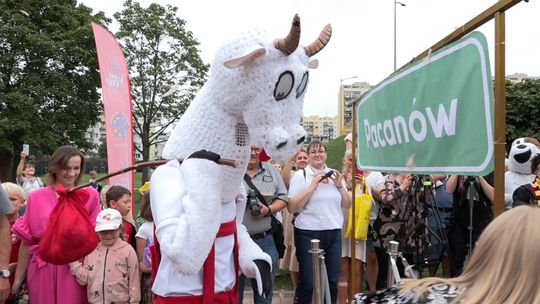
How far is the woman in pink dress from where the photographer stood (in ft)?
8.70

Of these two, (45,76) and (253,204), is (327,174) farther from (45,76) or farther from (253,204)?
(45,76)

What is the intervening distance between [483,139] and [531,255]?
45 cm

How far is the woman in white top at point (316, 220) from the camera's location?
Answer: 3.91m

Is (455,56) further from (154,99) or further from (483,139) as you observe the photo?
(154,99)

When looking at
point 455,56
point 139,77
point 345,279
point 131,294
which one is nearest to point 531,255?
point 455,56

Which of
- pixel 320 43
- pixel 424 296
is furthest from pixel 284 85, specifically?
pixel 424 296

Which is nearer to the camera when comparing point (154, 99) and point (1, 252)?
point (1, 252)

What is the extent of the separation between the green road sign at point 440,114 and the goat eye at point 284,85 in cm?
56

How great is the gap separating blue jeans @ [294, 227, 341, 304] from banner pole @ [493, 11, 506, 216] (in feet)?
8.50

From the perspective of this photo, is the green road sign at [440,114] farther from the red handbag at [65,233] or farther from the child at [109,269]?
the child at [109,269]

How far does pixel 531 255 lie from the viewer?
1.11 m

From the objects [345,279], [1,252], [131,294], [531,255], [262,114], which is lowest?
[345,279]

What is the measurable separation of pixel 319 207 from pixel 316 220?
118mm

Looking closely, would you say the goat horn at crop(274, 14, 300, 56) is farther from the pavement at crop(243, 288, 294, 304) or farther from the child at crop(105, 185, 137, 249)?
the pavement at crop(243, 288, 294, 304)
